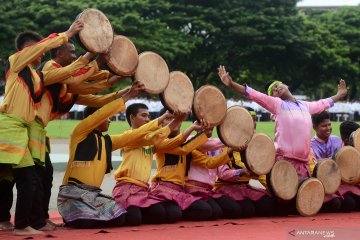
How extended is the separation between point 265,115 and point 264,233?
32266 mm

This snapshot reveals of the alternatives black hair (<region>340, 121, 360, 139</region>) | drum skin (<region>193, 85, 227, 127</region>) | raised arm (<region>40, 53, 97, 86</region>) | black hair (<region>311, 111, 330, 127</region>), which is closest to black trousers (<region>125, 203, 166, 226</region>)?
drum skin (<region>193, 85, 227, 127</region>)

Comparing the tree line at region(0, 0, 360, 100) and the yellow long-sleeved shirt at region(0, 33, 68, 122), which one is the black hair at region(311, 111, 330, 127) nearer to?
the yellow long-sleeved shirt at region(0, 33, 68, 122)

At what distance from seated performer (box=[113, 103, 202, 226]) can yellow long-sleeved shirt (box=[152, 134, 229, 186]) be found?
0.40 feet

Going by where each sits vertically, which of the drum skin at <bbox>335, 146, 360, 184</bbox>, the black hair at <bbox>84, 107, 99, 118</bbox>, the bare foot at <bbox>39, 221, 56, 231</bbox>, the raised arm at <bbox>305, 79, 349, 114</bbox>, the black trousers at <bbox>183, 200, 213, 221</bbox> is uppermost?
the raised arm at <bbox>305, 79, 349, 114</bbox>

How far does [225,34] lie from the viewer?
35.5 metres

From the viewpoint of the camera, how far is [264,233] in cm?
564

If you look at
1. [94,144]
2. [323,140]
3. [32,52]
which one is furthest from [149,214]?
[323,140]

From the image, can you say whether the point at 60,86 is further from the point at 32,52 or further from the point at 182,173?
the point at 182,173

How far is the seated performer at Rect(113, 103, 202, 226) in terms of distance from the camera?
6.13 m

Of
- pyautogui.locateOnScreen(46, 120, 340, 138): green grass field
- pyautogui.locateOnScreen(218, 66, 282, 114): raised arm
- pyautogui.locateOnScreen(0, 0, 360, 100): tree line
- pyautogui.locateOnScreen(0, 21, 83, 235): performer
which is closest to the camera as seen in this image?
pyautogui.locateOnScreen(0, 21, 83, 235): performer

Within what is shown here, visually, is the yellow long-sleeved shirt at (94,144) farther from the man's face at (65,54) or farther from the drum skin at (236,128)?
the drum skin at (236,128)

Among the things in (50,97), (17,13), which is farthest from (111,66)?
(17,13)

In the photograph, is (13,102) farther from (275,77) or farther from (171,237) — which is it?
(275,77)

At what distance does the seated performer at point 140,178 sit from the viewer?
613 centimetres
